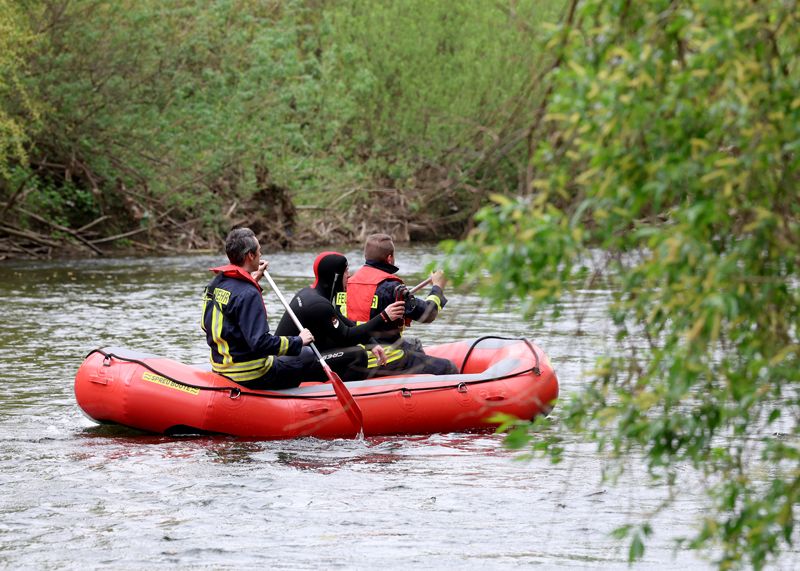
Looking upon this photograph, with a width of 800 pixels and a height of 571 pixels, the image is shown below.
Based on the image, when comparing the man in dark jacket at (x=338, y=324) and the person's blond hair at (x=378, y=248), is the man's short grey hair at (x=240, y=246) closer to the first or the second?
the man in dark jacket at (x=338, y=324)

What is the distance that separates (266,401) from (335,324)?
2.21 feet

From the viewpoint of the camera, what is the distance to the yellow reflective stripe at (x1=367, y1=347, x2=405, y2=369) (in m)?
7.53

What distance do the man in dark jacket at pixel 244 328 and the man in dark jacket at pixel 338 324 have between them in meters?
0.26

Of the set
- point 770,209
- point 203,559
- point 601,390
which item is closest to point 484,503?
point 203,559

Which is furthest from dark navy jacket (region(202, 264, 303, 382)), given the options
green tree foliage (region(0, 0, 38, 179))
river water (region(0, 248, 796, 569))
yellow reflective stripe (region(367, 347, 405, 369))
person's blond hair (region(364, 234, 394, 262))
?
green tree foliage (region(0, 0, 38, 179))

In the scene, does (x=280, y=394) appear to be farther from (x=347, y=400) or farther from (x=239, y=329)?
(x=239, y=329)

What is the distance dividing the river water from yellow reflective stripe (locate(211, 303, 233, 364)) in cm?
51

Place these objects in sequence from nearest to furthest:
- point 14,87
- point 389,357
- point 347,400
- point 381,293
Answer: point 347,400, point 381,293, point 389,357, point 14,87

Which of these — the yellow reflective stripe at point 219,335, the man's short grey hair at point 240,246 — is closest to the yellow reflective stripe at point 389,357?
the yellow reflective stripe at point 219,335

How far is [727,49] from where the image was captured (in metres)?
2.51

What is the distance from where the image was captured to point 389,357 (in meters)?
7.62

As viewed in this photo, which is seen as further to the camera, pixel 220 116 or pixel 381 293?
pixel 220 116

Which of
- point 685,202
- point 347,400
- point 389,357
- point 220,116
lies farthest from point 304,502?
point 220,116

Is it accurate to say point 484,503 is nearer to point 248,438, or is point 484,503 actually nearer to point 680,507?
point 680,507
